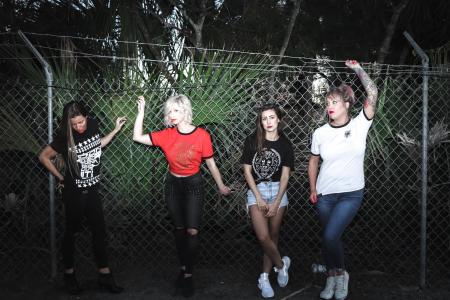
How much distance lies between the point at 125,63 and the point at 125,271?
2.01 m

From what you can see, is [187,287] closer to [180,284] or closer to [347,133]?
[180,284]

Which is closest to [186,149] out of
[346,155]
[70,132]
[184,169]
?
[184,169]

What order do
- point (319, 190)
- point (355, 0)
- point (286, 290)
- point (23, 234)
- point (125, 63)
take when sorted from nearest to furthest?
point (319, 190) < point (286, 290) < point (125, 63) < point (23, 234) < point (355, 0)

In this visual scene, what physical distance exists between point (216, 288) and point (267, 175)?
1141 millimetres

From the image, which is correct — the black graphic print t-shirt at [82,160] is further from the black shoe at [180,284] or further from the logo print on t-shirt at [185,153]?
the black shoe at [180,284]

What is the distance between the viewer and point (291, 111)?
14.8 ft

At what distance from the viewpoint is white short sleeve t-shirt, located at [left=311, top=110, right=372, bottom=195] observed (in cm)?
345

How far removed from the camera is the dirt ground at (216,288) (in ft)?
12.4

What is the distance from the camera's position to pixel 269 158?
3.68 metres

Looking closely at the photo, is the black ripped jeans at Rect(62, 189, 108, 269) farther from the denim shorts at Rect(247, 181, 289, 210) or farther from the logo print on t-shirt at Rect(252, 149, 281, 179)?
the logo print on t-shirt at Rect(252, 149, 281, 179)

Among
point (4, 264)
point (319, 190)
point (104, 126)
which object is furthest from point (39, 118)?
point (319, 190)

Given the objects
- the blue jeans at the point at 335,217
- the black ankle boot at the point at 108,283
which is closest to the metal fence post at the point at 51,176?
the black ankle boot at the point at 108,283

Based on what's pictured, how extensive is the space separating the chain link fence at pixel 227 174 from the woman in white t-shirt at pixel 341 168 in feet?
2.11

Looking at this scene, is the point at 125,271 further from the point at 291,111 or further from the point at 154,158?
the point at 291,111
